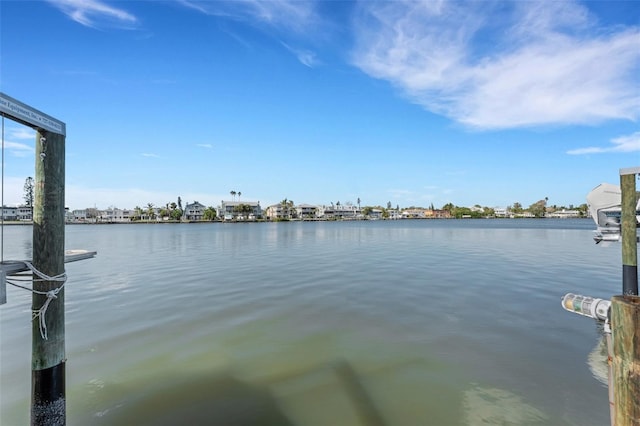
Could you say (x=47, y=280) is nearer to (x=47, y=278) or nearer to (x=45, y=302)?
(x=47, y=278)

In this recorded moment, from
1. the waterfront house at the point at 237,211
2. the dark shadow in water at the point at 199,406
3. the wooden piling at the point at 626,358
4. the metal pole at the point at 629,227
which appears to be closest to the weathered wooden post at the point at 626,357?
the wooden piling at the point at 626,358

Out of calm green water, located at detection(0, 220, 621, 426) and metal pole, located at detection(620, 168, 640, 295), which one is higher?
metal pole, located at detection(620, 168, 640, 295)

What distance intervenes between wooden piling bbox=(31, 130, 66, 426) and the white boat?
9.96 meters

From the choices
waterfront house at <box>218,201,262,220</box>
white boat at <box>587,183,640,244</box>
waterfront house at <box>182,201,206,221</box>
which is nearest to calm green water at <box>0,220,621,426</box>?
white boat at <box>587,183,640,244</box>

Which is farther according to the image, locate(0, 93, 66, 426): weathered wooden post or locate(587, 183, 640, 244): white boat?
locate(587, 183, 640, 244): white boat

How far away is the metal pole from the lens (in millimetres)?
5547

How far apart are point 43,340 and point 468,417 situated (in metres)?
6.31

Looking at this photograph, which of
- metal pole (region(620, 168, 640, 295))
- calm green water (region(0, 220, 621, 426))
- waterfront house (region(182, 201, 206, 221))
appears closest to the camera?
calm green water (region(0, 220, 621, 426))

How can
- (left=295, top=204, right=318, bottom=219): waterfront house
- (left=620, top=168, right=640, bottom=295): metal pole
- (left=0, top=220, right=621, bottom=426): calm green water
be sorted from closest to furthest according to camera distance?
(left=0, top=220, right=621, bottom=426): calm green water, (left=620, top=168, right=640, bottom=295): metal pole, (left=295, top=204, right=318, bottom=219): waterfront house

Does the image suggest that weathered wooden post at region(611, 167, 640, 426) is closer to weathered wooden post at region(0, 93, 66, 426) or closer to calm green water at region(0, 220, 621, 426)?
calm green water at region(0, 220, 621, 426)

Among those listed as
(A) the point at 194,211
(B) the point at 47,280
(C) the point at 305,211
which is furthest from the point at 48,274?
(C) the point at 305,211

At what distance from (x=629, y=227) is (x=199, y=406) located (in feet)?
26.5

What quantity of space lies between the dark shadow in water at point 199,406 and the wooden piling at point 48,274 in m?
1.14

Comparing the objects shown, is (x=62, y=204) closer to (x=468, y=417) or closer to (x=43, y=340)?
(x=43, y=340)
